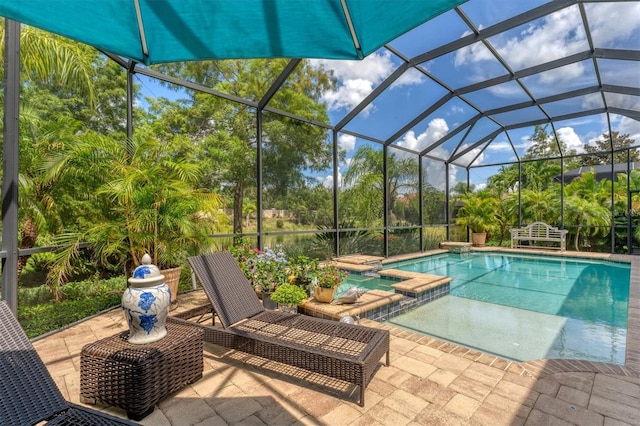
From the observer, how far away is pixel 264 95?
6809 millimetres

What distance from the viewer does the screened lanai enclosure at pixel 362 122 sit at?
3557 mm

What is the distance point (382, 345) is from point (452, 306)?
343cm

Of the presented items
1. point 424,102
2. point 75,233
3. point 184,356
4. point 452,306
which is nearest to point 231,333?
point 184,356

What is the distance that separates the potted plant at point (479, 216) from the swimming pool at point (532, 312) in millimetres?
3924

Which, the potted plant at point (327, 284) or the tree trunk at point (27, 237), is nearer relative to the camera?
the tree trunk at point (27, 237)

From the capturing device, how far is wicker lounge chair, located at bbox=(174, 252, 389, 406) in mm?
2453

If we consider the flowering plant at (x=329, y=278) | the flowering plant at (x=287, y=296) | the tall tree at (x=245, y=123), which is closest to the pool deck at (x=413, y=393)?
the flowering plant at (x=287, y=296)

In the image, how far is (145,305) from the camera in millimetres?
2328

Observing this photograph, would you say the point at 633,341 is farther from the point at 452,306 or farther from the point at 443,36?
the point at 443,36

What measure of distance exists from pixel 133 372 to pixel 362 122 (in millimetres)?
7948

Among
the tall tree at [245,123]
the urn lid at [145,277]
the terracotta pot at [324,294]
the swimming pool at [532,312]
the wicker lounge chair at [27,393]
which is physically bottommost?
the swimming pool at [532,312]

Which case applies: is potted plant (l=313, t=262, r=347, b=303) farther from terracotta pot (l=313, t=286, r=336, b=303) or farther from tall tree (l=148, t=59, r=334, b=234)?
tall tree (l=148, t=59, r=334, b=234)

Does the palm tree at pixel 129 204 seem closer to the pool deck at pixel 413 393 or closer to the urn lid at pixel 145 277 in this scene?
the pool deck at pixel 413 393

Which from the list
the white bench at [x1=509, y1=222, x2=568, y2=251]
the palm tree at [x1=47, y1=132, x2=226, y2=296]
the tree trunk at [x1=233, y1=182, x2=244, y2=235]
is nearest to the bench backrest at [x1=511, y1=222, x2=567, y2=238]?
the white bench at [x1=509, y1=222, x2=568, y2=251]
